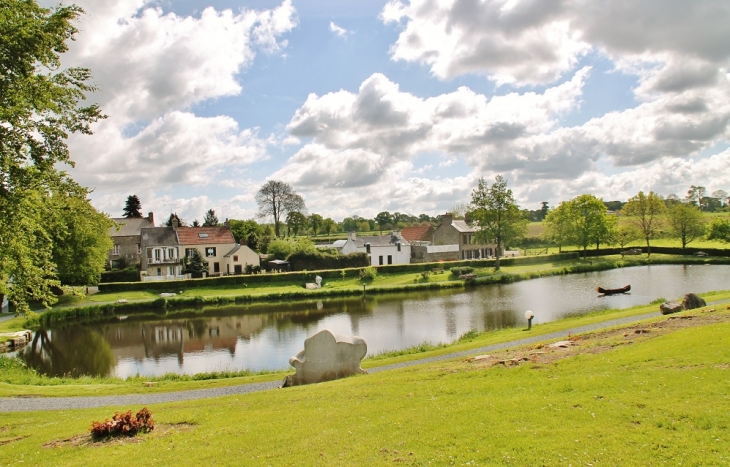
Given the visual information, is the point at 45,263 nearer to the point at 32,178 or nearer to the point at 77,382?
the point at 32,178

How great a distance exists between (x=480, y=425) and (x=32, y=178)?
14243 mm

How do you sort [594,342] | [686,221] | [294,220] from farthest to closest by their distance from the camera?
[294,220]
[686,221]
[594,342]

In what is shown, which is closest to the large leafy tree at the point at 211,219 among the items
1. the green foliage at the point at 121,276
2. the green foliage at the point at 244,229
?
the green foliage at the point at 244,229

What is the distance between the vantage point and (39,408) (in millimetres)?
13883

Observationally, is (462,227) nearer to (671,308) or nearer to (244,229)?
(244,229)

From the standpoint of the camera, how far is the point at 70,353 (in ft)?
92.1

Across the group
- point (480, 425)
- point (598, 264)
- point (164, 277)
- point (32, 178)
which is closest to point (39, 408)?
point (32, 178)

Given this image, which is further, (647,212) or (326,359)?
(647,212)

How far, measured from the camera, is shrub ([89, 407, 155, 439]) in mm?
9898

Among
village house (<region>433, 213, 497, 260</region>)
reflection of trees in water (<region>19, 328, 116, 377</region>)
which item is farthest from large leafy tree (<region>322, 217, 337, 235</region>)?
reflection of trees in water (<region>19, 328, 116, 377</region>)

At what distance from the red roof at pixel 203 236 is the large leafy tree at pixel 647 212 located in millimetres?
58622

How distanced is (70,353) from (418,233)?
59748mm

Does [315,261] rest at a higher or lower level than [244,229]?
lower

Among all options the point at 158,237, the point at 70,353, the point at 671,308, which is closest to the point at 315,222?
the point at 158,237
